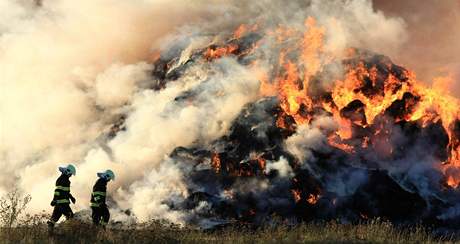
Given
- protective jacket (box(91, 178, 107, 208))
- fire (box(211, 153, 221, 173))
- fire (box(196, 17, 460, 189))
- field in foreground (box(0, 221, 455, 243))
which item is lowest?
field in foreground (box(0, 221, 455, 243))

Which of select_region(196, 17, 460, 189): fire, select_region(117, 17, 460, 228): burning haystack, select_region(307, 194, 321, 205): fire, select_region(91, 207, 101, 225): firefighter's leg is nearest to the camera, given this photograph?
select_region(91, 207, 101, 225): firefighter's leg

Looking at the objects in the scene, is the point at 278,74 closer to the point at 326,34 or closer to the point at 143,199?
the point at 326,34

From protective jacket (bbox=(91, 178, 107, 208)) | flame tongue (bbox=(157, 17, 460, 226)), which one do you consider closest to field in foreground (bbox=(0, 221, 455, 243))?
protective jacket (bbox=(91, 178, 107, 208))

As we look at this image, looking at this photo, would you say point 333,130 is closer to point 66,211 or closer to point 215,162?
point 215,162

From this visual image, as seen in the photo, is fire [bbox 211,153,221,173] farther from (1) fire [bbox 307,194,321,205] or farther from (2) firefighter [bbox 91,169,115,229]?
(2) firefighter [bbox 91,169,115,229]

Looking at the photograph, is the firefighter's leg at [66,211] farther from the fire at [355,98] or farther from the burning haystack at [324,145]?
the fire at [355,98]

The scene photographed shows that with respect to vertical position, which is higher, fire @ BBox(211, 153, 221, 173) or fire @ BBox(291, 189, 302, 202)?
fire @ BBox(211, 153, 221, 173)

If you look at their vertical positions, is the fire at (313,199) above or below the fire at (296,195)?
below

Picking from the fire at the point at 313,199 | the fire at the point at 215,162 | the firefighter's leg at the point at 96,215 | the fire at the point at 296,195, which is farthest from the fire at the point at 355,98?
the firefighter's leg at the point at 96,215

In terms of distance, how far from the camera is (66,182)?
17.0 meters

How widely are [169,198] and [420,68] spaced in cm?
1725

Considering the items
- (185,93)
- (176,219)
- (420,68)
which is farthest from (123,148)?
(420,68)

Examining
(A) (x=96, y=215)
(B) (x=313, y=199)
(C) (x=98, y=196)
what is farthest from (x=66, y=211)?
(B) (x=313, y=199)

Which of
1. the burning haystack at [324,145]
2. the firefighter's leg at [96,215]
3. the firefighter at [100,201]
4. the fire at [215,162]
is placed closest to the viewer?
the firefighter's leg at [96,215]
